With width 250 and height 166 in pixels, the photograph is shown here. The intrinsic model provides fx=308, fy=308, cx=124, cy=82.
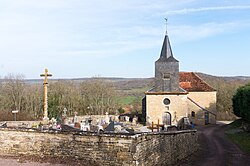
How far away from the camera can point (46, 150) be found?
1255 cm

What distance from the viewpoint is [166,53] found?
3559 cm

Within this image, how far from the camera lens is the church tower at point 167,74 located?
115 feet

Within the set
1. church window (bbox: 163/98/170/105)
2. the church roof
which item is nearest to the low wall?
church window (bbox: 163/98/170/105)

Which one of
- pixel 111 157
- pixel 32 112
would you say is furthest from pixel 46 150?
pixel 32 112

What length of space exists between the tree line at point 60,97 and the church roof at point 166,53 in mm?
10965

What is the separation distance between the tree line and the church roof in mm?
10965

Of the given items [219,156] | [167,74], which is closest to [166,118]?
[167,74]

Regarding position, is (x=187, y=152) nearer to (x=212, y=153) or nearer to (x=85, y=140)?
(x=212, y=153)

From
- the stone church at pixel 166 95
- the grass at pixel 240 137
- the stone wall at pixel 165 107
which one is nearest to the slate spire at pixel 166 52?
the stone church at pixel 166 95

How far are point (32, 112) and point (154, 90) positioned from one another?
15369 millimetres

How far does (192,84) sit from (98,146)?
30.1 meters

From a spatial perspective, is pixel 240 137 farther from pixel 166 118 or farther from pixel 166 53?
pixel 166 53

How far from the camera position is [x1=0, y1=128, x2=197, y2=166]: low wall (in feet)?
35.2

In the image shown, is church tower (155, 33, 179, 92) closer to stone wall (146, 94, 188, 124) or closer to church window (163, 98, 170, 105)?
stone wall (146, 94, 188, 124)
